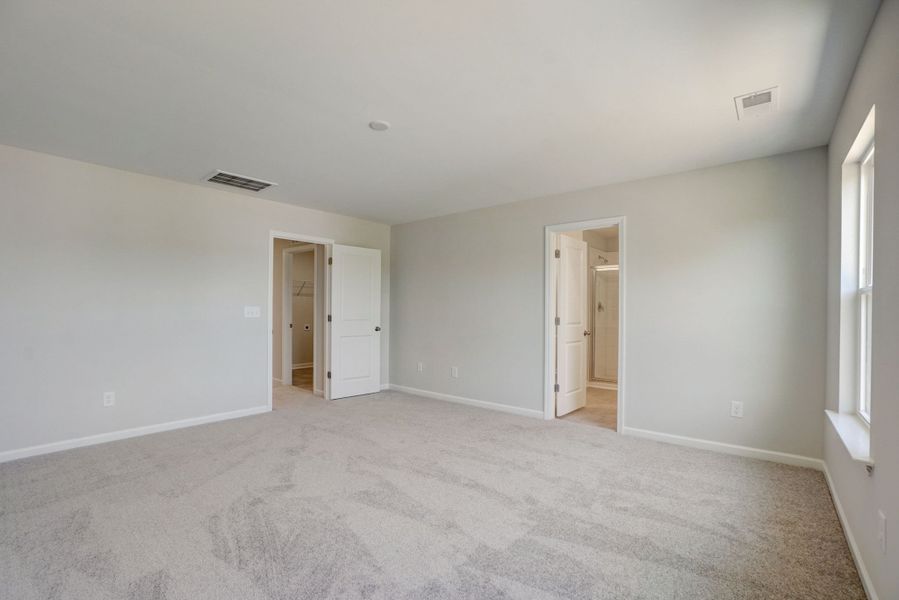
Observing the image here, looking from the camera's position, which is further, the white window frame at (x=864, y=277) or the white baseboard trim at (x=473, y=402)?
the white baseboard trim at (x=473, y=402)

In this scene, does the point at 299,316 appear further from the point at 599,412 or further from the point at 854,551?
the point at 854,551

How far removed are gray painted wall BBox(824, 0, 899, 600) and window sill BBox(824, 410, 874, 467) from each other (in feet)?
0.26

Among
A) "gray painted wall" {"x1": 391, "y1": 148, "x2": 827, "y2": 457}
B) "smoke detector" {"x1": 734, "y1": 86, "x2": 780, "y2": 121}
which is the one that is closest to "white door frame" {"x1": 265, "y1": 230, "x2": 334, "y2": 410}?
"gray painted wall" {"x1": 391, "y1": 148, "x2": 827, "y2": 457}

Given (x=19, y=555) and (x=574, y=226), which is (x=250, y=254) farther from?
(x=574, y=226)

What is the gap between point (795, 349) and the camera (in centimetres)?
322

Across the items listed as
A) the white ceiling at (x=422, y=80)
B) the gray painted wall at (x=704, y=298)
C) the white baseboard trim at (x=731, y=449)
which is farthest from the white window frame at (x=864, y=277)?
the white baseboard trim at (x=731, y=449)

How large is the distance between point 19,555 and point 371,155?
307cm

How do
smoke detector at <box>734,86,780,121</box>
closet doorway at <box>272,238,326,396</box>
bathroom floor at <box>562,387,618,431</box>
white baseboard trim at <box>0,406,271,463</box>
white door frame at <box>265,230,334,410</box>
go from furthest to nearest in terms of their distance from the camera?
closet doorway at <box>272,238,326,396</box> < white door frame at <box>265,230,334,410</box> < bathroom floor at <box>562,387,618,431</box> < white baseboard trim at <box>0,406,271,463</box> < smoke detector at <box>734,86,780,121</box>

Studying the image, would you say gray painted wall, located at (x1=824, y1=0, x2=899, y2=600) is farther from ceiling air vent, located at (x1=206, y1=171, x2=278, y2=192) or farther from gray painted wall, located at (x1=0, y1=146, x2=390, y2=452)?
gray painted wall, located at (x1=0, y1=146, x2=390, y2=452)

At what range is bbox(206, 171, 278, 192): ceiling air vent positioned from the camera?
3.95m

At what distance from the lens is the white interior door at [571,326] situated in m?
4.69

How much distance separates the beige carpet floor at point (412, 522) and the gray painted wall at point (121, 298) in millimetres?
449

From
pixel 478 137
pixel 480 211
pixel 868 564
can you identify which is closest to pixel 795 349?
pixel 868 564

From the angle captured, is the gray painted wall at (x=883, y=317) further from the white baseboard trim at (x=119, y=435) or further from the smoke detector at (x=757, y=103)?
the white baseboard trim at (x=119, y=435)
